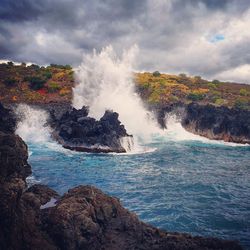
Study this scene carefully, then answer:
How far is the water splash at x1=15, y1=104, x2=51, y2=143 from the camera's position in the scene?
1761 inches

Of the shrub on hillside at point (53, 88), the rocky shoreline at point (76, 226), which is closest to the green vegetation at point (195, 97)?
the shrub on hillside at point (53, 88)

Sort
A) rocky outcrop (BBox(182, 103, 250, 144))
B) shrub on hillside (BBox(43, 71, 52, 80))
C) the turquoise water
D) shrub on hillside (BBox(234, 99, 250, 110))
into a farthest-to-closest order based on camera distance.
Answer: shrub on hillside (BBox(43, 71, 52, 80)) → shrub on hillside (BBox(234, 99, 250, 110)) → rocky outcrop (BBox(182, 103, 250, 144)) → the turquoise water

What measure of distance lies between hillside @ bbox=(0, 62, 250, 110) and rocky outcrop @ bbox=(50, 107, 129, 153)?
36.6 metres

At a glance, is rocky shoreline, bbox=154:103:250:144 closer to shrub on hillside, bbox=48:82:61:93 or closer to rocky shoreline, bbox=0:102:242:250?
shrub on hillside, bbox=48:82:61:93

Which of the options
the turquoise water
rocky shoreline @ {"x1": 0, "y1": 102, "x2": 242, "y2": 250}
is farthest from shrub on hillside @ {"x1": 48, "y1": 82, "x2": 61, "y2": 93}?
rocky shoreline @ {"x1": 0, "y1": 102, "x2": 242, "y2": 250}

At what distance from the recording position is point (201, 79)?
12738 centimetres

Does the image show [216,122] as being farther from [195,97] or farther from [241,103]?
[195,97]

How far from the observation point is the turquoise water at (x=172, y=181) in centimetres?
1681

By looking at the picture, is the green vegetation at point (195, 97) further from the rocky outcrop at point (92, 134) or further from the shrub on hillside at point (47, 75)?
the rocky outcrop at point (92, 134)

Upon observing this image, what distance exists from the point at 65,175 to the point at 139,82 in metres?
79.7

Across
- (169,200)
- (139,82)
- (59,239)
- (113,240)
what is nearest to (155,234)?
(113,240)

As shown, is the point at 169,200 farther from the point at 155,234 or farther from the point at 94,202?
the point at 94,202

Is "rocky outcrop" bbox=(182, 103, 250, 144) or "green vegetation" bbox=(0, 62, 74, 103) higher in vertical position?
"green vegetation" bbox=(0, 62, 74, 103)

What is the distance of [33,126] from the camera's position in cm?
5028
